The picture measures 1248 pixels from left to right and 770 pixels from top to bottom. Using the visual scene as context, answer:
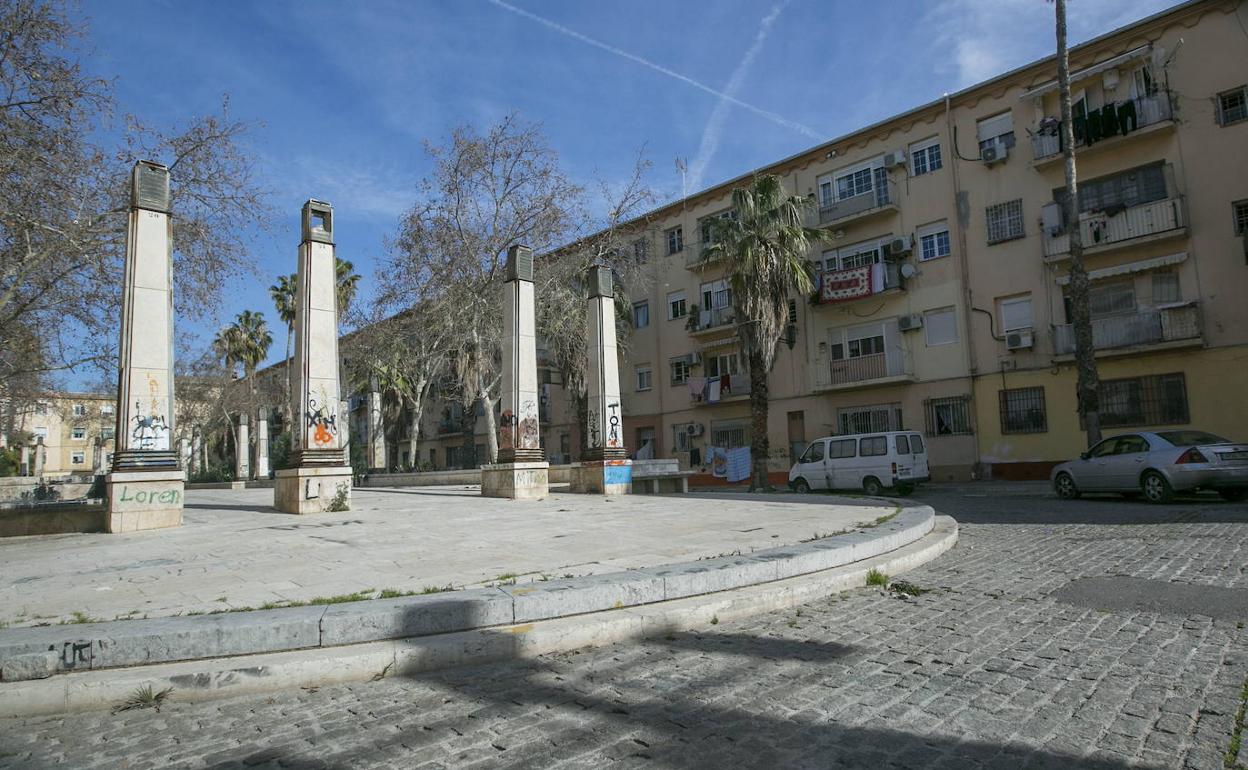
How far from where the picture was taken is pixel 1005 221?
76.2 ft

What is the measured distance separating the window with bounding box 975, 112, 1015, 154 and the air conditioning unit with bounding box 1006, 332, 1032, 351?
6304mm

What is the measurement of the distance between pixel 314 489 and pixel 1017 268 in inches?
851

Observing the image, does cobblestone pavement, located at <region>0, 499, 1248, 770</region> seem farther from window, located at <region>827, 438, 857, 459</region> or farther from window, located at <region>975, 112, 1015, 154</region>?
window, located at <region>975, 112, 1015, 154</region>

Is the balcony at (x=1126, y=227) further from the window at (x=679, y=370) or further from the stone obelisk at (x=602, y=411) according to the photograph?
the window at (x=679, y=370)

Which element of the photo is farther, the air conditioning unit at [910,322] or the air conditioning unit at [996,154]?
the air conditioning unit at [910,322]

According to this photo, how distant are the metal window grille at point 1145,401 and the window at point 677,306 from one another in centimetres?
1685

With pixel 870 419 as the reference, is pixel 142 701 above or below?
below

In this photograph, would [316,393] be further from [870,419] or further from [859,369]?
[870,419]

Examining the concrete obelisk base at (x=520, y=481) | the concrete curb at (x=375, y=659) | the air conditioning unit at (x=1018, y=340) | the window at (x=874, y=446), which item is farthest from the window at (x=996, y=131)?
the concrete curb at (x=375, y=659)

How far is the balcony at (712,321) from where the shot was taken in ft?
98.7

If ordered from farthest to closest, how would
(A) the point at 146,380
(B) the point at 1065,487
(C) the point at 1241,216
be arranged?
1. (C) the point at 1241,216
2. (B) the point at 1065,487
3. (A) the point at 146,380

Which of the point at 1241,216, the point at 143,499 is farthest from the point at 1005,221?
the point at 143,499

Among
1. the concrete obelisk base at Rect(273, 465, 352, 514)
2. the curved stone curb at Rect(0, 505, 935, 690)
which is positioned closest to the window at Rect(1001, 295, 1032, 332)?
the concrete obelisk base at Rect(273, 465, 352, 514)

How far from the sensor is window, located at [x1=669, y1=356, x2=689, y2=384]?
108ft
